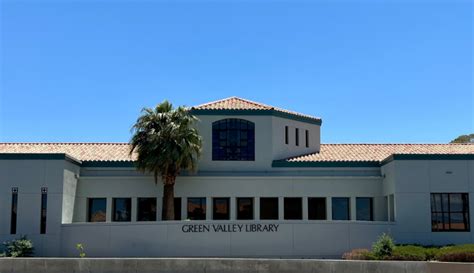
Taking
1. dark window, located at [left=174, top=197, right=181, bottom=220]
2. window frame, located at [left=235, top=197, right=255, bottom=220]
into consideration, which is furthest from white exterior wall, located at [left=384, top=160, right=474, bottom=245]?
dark window, located at [left=174, top=197, right=181, bottom=220]

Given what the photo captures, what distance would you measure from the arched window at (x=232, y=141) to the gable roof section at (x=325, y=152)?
2.00 m

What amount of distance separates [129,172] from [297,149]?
10.9 meters

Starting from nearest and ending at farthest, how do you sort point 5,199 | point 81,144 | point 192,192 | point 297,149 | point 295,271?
point 295,271, point 5,199, point 192,192, point 297,149, point 81,144

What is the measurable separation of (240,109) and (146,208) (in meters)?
8.47

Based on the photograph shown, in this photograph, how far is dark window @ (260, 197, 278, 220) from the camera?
36.3 m

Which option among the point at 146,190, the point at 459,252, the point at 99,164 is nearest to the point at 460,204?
the point at 459,252

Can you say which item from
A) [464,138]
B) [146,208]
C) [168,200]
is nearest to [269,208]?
[168,200]

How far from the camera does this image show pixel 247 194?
35969mm

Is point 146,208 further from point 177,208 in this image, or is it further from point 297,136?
point 297,136

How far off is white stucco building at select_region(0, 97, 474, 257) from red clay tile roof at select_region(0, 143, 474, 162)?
0.13 meters

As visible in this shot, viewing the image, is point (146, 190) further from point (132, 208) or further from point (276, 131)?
point (276, 131)

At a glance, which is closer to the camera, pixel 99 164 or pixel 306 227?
pixel 306 227

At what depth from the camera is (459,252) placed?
25547 millimetres

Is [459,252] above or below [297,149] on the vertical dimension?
below
